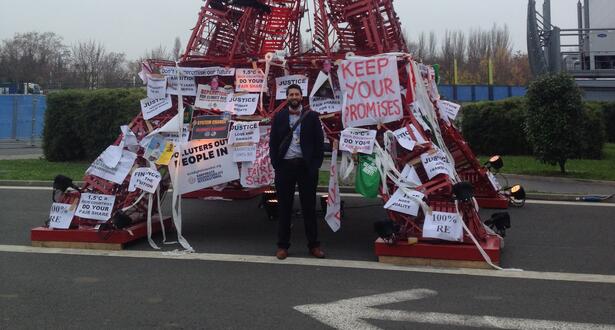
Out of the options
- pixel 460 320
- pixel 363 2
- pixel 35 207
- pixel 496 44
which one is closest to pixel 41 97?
pixel 35 207

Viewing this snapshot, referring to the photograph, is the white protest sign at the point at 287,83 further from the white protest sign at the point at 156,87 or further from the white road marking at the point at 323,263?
the white road marking at the point at 323,263

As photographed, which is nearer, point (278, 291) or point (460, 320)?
point (460, 320)

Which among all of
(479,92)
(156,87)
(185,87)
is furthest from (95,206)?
(479,92)

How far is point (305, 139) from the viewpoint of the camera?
21.3 feet

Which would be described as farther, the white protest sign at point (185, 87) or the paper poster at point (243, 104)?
the white protest sign at point (185, 87)

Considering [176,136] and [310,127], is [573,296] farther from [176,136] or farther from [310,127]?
[176,136]

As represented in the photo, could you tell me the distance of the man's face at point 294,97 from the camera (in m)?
6.65

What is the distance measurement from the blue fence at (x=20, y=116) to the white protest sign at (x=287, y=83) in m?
24.9

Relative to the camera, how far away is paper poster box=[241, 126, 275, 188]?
723 cm

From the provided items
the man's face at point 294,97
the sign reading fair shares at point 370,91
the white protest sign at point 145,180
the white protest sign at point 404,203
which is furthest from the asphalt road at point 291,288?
the man's face at point 294,97

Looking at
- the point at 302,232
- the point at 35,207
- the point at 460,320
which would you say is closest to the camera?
the point at 460,320

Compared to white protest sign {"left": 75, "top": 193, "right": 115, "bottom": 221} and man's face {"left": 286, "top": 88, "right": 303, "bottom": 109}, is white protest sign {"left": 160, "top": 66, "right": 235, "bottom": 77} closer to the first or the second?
man's face {"left": 286, "top": 88, "right": 303, "bottom": 109}

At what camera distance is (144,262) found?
6648 mm

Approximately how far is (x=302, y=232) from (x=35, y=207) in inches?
205
